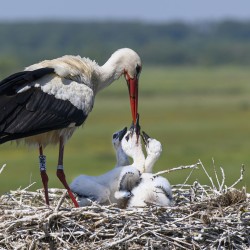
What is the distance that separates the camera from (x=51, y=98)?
9.14m

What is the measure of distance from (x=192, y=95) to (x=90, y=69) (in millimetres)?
65654

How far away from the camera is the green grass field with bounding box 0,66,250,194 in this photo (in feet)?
87.9

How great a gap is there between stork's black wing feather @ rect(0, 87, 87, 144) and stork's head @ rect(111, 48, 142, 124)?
0.83 meters

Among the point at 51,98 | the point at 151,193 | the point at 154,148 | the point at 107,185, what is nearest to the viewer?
the point at 151,193

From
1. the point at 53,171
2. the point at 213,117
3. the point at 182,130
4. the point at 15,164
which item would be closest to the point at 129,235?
the point at 53,171

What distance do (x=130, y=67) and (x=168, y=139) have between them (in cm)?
2727

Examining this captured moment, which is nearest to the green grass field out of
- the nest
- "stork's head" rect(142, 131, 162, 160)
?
"stork's head" rect(142, 131, 162, 160)

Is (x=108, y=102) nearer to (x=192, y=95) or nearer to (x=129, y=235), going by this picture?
(x=192, y=95)

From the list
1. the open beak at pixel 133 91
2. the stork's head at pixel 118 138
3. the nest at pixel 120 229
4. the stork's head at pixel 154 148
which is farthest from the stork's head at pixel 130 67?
the nest at pixel 120 229

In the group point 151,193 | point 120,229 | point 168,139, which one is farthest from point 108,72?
point 168,139

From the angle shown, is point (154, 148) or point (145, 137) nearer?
point (154, 148)

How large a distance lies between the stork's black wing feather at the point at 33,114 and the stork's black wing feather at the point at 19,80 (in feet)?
0.20

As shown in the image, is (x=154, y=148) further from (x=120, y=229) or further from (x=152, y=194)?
(x=120, y=229)

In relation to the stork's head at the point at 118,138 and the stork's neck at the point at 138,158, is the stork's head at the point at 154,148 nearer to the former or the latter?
the stork's neck at the point at 138,158
